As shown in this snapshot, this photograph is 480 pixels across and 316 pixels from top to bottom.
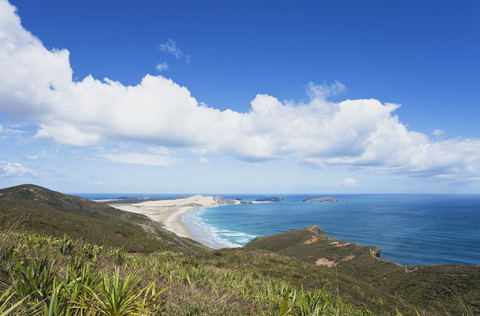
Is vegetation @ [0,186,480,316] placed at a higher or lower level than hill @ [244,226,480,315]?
higher

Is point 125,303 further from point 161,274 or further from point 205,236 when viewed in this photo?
point 205,236

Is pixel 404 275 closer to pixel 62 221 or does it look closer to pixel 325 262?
pixel 325 262

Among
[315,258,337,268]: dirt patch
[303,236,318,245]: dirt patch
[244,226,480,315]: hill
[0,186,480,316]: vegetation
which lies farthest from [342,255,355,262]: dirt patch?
[303,236,318,245]: dirt patch

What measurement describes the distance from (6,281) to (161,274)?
14.7 ft

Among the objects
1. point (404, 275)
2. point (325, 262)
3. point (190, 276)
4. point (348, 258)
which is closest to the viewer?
point (190, 276)

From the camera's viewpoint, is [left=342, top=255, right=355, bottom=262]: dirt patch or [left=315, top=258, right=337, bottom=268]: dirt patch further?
[left=342, top=255, right=355, bottom=262]: dirt patch

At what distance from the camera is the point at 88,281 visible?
16.2 ft

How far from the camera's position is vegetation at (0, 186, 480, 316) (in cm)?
431

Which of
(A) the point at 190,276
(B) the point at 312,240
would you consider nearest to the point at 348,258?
(B) the point at 312,240

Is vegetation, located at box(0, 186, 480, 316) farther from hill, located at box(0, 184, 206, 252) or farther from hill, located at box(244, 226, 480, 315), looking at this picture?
hill, located at box(0, 184, 206, 252)

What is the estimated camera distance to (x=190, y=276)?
895 centimetres

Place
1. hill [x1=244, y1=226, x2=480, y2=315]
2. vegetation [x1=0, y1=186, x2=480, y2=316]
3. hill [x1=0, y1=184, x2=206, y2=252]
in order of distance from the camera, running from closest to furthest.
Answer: vegetation [x1=0, y1=186, x2=480, y2=316] → hill [x1=244, y1=226, x2=480, y2=315] → hill [x1=0, y1=184, x2=206, y2=252]

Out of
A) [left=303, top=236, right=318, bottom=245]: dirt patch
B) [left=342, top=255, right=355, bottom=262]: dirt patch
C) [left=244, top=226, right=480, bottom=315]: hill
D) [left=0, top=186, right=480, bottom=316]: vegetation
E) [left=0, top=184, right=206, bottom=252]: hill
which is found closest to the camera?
[left=0, top=186, right=480, bottom=316]: vegetation

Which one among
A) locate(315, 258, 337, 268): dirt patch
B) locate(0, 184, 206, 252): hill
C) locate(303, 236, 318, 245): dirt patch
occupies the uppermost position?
locate(0, 184, 206, 252): hill
